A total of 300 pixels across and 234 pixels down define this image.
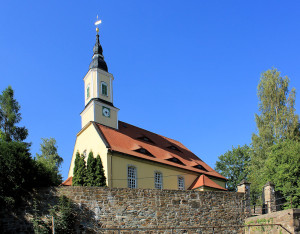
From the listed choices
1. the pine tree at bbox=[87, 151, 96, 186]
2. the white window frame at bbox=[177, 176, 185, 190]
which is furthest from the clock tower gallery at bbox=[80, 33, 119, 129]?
the white window frame at bbox=[177, 176, 185, 190]

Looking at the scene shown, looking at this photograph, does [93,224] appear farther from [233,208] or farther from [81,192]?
[233,208]

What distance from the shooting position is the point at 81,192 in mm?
19109

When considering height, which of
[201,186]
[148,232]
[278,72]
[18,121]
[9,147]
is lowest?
[148,232]

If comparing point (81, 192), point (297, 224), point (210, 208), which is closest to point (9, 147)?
point (81, 192)

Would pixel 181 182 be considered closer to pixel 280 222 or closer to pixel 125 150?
pixel 125 150

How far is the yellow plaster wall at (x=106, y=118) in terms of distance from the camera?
2993 centimetres

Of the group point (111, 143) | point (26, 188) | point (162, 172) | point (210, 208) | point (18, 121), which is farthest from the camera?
point (18, 121)

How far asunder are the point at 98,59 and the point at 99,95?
3.97 metres

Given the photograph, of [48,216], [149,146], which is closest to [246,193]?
[149,146]

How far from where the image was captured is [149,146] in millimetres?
30672

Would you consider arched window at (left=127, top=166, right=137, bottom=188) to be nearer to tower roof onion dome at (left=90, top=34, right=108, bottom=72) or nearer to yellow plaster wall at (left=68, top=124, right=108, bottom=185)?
yellow plaster wall at (left=68, top=124, right=108, bottom=185)

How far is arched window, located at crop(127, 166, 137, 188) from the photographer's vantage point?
1045 inches

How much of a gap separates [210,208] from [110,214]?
6.61 metres

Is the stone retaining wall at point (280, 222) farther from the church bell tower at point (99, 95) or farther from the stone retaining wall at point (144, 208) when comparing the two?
the church bell tower at point (99, 95)
